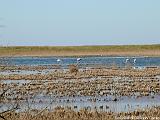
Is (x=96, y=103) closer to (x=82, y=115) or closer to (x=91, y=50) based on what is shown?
(x=82, y=115)

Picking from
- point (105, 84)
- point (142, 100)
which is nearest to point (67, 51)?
point (105, 84)

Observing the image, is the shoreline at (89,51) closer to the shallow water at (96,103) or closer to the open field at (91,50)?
the open field at (91,50)

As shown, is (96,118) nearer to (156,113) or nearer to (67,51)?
(156,113)

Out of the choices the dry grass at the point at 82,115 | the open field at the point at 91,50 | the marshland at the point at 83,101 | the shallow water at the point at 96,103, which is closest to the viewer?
the dry grass at the point at 82,115

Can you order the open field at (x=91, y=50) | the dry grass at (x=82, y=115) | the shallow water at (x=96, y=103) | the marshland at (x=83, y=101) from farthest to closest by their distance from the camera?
the open field at (x=91, y=50) < the shallow water at (x=96, y=103) < the marshland at (x=83, y=101) < the dry grass at (x=82, y=115)

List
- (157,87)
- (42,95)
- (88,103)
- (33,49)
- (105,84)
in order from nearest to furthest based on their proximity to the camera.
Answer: (88,103) → (42,95) → (157,87) → (105,84) → (33,49)

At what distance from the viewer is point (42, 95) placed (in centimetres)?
2156

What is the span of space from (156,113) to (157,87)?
9.29 metres

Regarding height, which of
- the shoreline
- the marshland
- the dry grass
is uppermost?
the dry grass

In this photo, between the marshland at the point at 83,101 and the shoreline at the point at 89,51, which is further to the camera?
the shoreline at the point at 89,51

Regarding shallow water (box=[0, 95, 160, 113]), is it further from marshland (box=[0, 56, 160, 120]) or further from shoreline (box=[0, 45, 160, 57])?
shoreline (box=[0, 45, 160, 57])

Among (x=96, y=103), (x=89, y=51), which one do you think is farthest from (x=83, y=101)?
(x=89, y=51)

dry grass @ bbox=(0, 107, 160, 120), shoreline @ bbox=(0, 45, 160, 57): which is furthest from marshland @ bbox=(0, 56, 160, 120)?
shoreline @ bbox=(0, 45, 160, 57)

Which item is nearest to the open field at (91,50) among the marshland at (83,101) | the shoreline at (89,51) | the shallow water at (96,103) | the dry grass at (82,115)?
the shoreline at (89,51)
